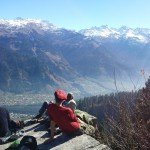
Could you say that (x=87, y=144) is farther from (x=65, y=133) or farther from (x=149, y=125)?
(x=149, y=125)

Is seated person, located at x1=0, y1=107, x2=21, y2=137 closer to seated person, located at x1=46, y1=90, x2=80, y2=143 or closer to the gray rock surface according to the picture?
the gray rock surface

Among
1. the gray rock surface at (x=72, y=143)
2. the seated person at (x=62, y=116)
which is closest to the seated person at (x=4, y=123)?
the gray rock surface at (x=72, y=143)

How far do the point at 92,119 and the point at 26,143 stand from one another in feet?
29.1

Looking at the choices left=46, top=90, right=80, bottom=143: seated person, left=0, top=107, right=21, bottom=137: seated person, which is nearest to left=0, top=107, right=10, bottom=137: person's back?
left=0, top=107, right=21, bottom=137: seated person

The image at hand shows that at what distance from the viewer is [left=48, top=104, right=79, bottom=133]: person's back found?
13945 mm

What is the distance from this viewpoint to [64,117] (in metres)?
14.1

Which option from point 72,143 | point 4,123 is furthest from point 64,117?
point 4,123

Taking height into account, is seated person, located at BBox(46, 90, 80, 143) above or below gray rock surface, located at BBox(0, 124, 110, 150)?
above

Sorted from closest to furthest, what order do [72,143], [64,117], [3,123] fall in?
1. [72,143]
2. [64,117]
3. [3,123]

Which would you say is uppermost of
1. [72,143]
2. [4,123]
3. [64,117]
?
[64,117]

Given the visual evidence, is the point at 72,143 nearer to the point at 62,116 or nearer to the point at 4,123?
the point at 62,116

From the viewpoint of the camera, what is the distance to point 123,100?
5.50 metres

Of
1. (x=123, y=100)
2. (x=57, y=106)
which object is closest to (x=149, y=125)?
(x=123, y=100)

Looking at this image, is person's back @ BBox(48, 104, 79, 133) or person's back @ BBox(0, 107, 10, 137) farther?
person's back @ BBox(0, 107, 10, 137)
